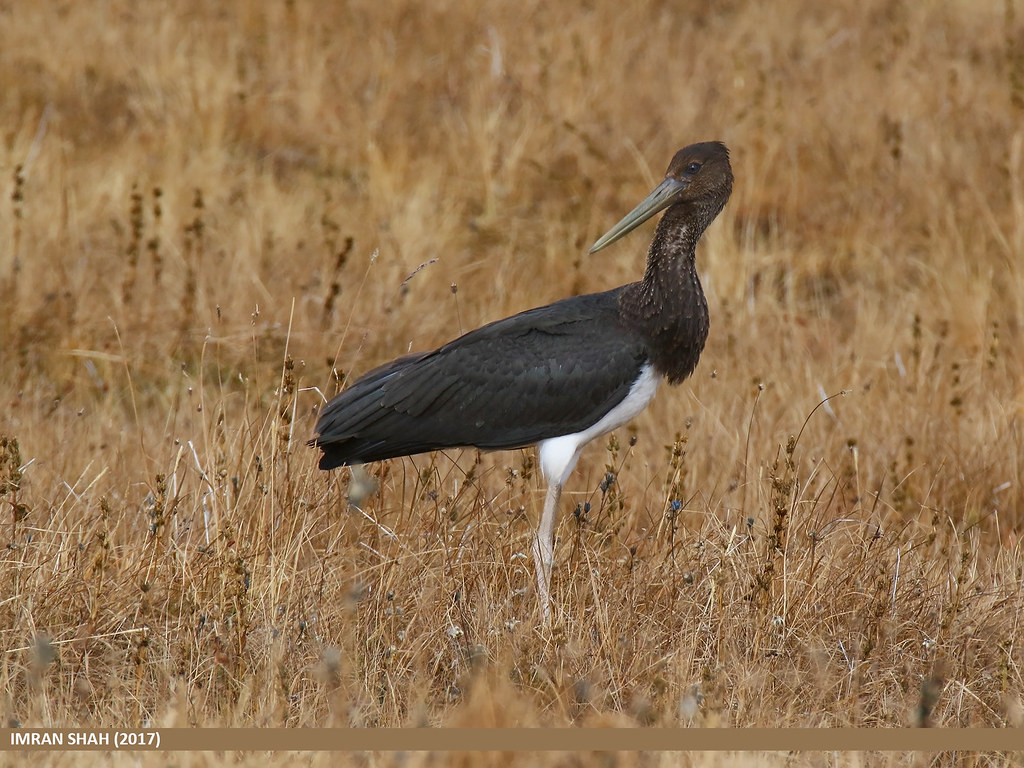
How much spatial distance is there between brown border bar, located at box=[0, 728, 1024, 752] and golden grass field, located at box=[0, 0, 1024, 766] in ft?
0.20

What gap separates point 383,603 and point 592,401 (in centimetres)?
103

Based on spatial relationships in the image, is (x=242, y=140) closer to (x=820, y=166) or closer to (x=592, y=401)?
(x=820, y=166)

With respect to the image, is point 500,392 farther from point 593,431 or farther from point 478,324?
point 478,324

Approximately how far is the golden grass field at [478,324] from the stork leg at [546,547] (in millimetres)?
64

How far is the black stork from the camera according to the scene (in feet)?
15.9

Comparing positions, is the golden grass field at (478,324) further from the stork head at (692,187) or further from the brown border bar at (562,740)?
the stork head at (692,187)

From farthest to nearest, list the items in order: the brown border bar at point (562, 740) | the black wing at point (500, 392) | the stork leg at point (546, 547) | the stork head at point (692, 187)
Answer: the stork head at point (692, 187), the black wing at point (500, 392), the stork leg at point (546, 547), the brown border bar at point (562, 740)

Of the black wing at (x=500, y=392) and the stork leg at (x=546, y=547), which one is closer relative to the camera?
the stork leg at (x=546, y=547)

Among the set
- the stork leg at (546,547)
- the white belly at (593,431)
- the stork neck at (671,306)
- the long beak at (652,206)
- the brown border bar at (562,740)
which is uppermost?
the long beak at (652,206)

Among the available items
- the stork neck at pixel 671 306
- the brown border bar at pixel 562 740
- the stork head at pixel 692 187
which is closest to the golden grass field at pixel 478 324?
the brown border bar at pixel 562 740

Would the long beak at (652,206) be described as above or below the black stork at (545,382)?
above

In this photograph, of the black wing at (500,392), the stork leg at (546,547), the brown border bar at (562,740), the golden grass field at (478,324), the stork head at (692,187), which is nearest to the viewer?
the brown border bar at (562,740)

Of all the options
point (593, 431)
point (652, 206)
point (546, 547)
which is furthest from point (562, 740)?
point (652, 206)

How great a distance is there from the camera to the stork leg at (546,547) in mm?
4347
